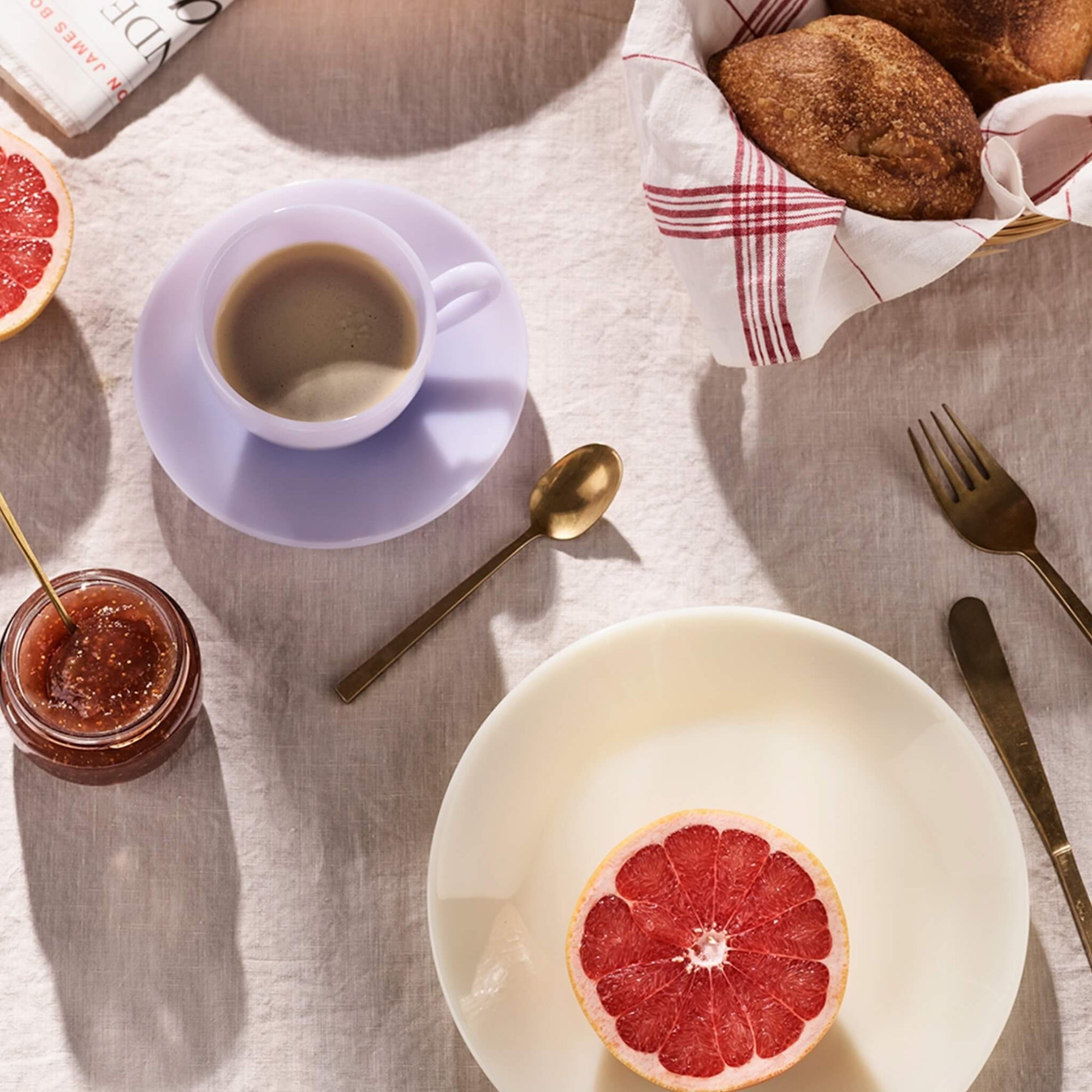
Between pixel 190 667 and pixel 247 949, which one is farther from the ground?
pixel 190 667

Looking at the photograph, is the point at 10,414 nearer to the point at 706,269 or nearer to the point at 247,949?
the point at 247,949

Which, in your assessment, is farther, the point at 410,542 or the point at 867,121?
the point at 410,542

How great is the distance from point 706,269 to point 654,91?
15 cm

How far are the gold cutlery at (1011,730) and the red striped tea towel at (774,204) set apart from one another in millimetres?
310

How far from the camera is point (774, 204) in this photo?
0.87m

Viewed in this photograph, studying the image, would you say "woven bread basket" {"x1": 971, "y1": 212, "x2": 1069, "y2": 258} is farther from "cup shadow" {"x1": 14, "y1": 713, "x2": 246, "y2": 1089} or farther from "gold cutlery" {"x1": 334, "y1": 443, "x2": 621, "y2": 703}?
"cup shadow" {"x1": 14, "y1": 713, "x2": 246, "y2": 1089}

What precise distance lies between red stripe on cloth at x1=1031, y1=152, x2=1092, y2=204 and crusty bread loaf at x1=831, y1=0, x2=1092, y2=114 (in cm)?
8

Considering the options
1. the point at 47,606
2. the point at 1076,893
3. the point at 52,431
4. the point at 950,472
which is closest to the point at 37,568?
the point at 47,606

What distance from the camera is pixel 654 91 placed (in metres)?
0.90

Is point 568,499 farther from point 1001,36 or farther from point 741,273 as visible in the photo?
point 1001,36

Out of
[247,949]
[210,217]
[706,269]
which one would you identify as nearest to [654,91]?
[706,269]

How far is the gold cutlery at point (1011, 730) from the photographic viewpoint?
39.5 inches

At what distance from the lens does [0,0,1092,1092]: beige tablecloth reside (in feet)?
3.24

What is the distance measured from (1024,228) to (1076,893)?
1.91ft
